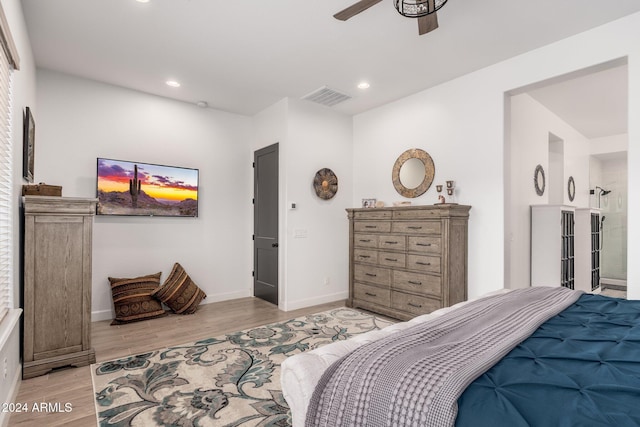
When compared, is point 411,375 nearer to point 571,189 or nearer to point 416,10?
point 416,10

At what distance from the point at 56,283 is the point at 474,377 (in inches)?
125

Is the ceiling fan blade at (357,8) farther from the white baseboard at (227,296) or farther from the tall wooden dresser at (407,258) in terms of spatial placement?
the white baseboard at (227,296)

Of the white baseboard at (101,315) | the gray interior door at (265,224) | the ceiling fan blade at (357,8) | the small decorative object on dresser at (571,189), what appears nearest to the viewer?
the ceiling fan blade at (357,8)

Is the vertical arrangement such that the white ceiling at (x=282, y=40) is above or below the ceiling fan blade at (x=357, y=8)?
above

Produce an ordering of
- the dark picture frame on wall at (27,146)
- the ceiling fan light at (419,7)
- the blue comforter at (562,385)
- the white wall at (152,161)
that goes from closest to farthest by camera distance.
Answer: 1. the blue comforter at (562,385)
2. the ceiling fan light at (419,7)
3. the dark picture frame on wall at (27,146)
4. the white wall at (152,161)

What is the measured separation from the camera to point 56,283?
108 inches

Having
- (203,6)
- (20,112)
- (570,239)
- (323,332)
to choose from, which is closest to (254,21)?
(203,6)

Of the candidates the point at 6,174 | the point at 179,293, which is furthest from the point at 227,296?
the point at 6,174

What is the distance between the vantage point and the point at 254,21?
2857 millimetres

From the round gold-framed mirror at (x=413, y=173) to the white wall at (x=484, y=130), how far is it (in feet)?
0.28

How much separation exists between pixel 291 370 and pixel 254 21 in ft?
9.23

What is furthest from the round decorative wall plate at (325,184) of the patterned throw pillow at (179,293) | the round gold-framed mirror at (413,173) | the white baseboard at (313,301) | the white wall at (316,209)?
the patterned throw pillow at (179,293)

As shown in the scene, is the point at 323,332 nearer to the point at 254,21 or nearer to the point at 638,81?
the point at 254,21

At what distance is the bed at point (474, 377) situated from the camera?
3.10 ft
